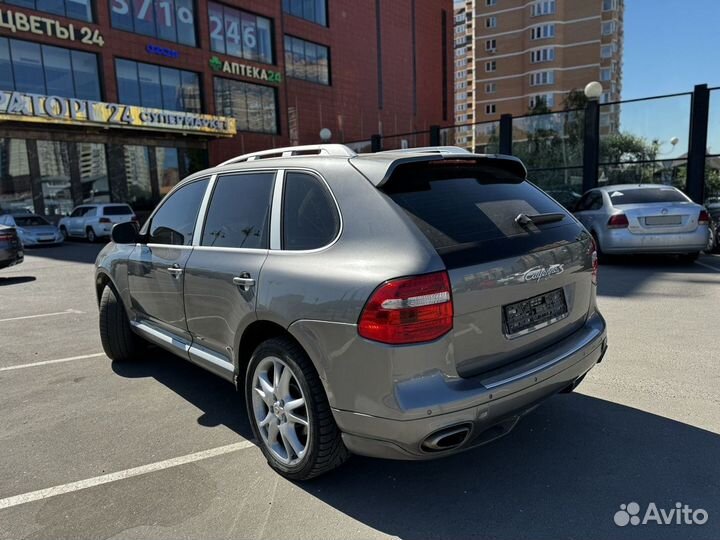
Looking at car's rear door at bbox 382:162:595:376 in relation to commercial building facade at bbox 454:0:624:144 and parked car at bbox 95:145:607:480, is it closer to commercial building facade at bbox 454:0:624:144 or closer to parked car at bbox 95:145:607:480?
parked car at bbox 95:145:607:480

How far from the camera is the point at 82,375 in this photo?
477 cm

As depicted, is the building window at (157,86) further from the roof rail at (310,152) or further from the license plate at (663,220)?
the roof rail at (310,152)

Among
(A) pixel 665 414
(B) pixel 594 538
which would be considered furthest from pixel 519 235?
(A) pixel 665 414

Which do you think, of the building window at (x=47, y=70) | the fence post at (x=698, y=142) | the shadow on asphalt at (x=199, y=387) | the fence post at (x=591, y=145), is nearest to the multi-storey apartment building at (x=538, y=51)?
the fence post at (x=591, y=145)

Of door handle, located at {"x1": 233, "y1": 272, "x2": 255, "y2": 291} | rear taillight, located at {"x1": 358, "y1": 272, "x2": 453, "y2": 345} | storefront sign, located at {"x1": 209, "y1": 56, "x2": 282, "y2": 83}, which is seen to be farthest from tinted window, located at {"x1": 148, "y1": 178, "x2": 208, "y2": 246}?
storefront sign, located at {"x1": 209, "y1": 56, "x2": 282, "y2": 83}

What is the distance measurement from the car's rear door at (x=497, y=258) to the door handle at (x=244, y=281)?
940mm

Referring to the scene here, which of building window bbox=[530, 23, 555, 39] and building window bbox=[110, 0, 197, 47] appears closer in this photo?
building window bbox=[110, 0, 197, 47]

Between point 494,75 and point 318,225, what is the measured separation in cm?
7636

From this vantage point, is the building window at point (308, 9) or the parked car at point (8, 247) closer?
the parked car at point (8, 247)

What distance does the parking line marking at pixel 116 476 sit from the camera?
2820 mm

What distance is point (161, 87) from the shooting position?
27.0 metres

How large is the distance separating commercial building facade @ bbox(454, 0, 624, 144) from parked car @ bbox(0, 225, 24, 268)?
201 ft

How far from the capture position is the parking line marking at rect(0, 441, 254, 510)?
2.82 metres

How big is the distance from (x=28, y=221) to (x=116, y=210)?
3112 mm
